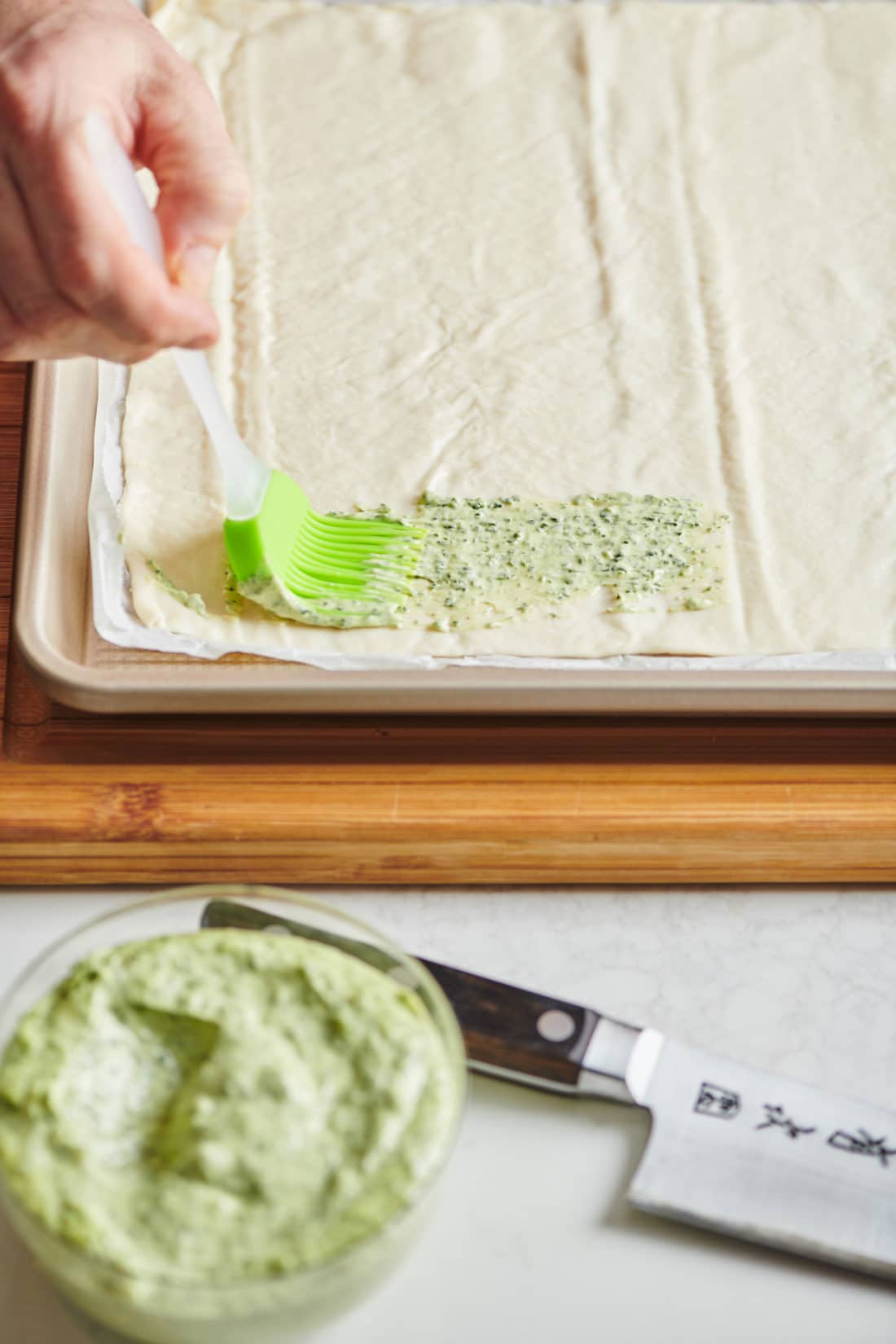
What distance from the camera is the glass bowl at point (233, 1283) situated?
0.58 metres

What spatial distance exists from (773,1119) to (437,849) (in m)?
0.26

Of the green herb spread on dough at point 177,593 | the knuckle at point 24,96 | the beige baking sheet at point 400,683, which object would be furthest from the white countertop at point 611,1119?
the knuckle at point 24,96

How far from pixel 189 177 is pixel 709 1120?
0.65 metres

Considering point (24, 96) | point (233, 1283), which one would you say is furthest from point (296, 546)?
point (233, 1283)

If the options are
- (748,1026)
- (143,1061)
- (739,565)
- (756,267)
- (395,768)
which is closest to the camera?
(143,1061)

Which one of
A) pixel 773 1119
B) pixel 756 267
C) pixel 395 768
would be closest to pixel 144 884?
pixel 395 768

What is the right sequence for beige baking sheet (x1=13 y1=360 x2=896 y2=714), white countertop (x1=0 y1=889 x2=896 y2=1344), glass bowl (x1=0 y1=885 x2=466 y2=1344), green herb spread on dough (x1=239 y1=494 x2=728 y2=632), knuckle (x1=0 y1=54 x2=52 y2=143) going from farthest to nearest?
1. green herb spread on dough (x1=239 y1=494 x2=728 y2=632)
2. beige baking sheet (x1=13 y1=360 x2=896 y2=714)
3. knuckle (x1=0 y1=54 x2=52 y2=143)
4. white countertop (x1=0 y1=889 x2=896 y2=1344)
5. glass bowl (x1=0 y1=885 x2=466 y2=1344)

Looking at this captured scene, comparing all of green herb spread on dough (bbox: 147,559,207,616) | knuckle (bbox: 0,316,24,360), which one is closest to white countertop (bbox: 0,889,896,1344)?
green herb spread on dough (bbox: 147,559,207,616)

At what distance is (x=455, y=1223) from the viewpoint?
75 centimetres

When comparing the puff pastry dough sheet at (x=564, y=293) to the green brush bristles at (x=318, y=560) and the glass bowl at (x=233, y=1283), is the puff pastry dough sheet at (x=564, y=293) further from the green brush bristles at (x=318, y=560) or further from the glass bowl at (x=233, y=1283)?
the glass bowl at (x=233, y=1283)

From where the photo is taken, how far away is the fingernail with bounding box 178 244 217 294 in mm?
885

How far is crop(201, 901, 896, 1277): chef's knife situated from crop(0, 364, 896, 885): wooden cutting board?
0.13 m

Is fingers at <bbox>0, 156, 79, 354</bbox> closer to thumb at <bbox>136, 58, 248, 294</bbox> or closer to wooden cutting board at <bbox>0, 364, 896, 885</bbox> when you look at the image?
thumb at <bbox>136, 58, 248, 294</bbox>

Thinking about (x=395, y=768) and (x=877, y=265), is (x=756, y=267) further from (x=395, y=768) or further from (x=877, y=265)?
(x=395, y=768)
